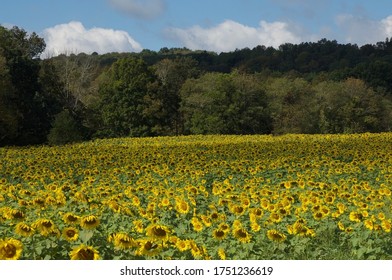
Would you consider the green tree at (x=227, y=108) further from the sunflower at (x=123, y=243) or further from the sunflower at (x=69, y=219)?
the sunflower at (x=123, y=243)

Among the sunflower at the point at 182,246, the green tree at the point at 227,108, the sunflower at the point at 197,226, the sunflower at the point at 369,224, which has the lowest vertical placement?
the sunflower at the point at 369,224

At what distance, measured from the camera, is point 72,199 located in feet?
26.7

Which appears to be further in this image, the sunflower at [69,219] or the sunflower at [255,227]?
the sunflower at [255,227]

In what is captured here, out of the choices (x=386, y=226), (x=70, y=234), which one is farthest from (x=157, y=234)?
(x=386, y=226)

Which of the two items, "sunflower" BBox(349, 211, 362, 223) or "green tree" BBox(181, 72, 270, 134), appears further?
"green tree" BBox(181, 72, 270, 134)

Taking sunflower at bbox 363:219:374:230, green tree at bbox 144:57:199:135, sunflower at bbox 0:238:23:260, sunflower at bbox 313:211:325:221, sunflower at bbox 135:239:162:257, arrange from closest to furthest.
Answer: sunflower at bbox 0:238:23:260 < sunflower at bbox 135:239:162:257 < sunflower at bbox 363:219:374:230 < sunflower at bbox 313:211:325:221 < green tree at bbox 144:57:199:135

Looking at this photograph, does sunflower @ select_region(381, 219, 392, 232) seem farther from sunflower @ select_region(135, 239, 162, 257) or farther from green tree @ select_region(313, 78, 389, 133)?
green tree @ select_region(313, 78, 389, 133)

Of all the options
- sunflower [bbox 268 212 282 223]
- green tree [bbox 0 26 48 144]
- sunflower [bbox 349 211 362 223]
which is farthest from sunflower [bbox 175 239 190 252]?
green tree [bbox 0 26 48 144]

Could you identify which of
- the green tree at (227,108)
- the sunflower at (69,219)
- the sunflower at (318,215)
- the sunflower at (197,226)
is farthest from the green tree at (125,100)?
the sunflower at (69,219)

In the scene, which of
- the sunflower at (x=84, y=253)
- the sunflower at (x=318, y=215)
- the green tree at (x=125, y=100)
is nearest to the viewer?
the sunflower at (x=84, y=253)

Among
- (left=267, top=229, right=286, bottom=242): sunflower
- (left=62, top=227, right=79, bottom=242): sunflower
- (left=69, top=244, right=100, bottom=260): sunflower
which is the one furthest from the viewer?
(left=267, top=229, right=286, bottom=242): sunflower

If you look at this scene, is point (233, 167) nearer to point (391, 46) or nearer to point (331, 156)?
point (331, 156)

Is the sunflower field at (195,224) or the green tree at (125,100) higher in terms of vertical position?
the green tree at (125,100)

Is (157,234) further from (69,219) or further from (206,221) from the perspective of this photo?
(206,221)
